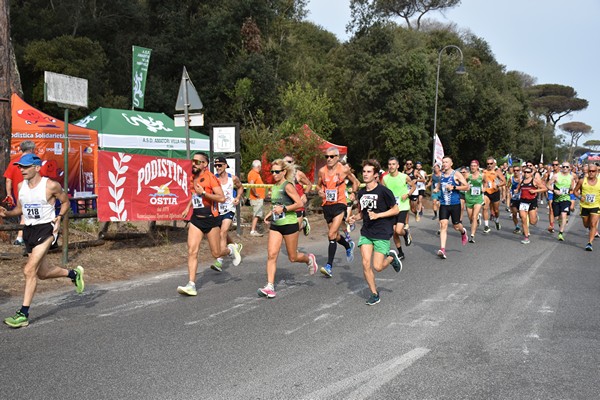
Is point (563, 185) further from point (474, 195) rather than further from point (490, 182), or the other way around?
point (474, 195)

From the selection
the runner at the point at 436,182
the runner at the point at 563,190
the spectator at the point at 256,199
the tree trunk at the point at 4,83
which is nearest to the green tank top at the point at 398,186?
the runner at the point at 436,182

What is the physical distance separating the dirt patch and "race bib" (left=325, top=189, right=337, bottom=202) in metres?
2.57

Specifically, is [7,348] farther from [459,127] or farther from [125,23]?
[459,127]

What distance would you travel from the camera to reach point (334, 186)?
30.8 ft

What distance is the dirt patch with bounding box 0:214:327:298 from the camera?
8.53 meters

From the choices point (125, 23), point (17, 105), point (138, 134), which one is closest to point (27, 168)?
Answer: point (17, 105)

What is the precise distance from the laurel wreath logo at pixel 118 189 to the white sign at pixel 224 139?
343 centimetres

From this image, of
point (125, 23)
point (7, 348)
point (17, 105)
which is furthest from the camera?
point (125, 23)

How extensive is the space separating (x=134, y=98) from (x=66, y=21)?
16424mm

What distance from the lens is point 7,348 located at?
5.27m

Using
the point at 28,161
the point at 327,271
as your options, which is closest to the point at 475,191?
the point at 327,271

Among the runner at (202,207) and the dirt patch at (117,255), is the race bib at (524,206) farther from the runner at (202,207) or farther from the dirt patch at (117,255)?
the runner at (202,207)

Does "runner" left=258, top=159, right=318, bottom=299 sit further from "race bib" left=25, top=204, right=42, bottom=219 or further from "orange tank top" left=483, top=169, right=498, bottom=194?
"orange tank top" left=483, top=169, right=498, bottom=194

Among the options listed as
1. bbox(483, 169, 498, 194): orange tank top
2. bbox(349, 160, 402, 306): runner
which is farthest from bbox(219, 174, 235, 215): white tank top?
bbox(483, 169, 498, 194): orange tank top
